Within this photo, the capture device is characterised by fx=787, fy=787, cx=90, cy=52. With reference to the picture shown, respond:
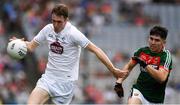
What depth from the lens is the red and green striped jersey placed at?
12.8 m

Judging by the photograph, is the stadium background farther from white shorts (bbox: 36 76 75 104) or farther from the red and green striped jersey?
the red and green striped jersey

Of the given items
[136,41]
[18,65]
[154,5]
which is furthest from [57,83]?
[154,5]

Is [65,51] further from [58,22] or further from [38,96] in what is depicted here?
[38,96]

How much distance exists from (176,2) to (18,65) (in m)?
7.97

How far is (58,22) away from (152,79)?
179 cm

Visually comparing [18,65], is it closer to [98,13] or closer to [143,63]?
[98,13]

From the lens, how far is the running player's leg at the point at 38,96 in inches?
504

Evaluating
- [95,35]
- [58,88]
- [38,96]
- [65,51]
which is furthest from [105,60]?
[95,35]

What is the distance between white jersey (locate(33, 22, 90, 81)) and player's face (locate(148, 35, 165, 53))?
105 centimetres

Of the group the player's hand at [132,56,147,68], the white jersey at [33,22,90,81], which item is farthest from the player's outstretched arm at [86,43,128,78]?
the player's hand at [132,56,147,68]

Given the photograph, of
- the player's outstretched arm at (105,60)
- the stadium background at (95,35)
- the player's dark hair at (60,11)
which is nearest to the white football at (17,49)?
the player's dark hair at (60,11)

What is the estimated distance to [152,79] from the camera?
12.8 metres

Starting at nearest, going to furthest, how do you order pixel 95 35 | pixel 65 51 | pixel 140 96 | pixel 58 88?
pixel 140 96 → pixel 65 51 → pixel 58 88 → pixel 95 35

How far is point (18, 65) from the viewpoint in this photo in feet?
82.3
